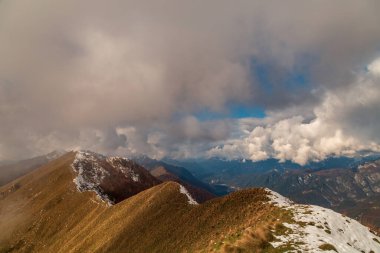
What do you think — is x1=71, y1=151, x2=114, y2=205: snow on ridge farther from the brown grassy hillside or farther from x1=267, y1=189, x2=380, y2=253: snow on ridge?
x1=267, y1=189, x2=380, y2=253: snow on ridge

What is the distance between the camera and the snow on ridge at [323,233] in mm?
37031

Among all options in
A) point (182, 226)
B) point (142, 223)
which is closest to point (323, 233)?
point (182, 226)

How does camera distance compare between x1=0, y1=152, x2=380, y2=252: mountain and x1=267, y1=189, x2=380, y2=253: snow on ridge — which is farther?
x1=0, y1=152, x2=380, y2=252: mountain

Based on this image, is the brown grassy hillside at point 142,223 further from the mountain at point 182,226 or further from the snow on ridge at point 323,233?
the snow on ridge at point 323,233

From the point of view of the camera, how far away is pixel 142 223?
73938mm

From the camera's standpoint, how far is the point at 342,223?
45938mm

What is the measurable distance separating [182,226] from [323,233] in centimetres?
2968

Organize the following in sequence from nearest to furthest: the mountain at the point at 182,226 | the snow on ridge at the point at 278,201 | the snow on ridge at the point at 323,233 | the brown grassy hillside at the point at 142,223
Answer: the snow on ridge at the point at 323,233
the mountain at the point at 182,226
the brown grassy hillside at the point at 142,223
the snow on ridge at the point at 278,201

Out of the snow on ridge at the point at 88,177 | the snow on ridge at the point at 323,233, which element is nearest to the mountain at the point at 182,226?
the snow on ridge at the point at 323,233

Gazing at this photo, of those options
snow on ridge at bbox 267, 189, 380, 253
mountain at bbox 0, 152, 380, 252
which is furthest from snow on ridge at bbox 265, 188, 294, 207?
snow on ridge at bbox 267, 189, 380, 253

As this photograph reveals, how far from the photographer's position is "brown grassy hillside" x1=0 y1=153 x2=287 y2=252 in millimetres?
47969

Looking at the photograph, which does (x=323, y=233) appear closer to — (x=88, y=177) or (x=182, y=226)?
(x=182, y=226)

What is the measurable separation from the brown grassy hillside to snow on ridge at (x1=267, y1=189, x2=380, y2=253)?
115 inches

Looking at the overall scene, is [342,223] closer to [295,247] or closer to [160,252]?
[295,247]
